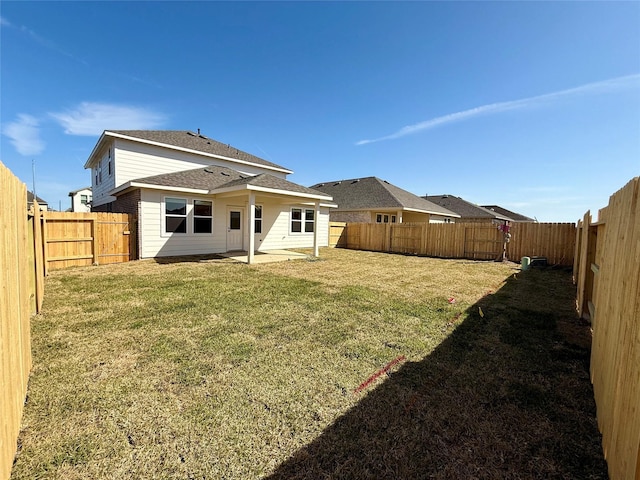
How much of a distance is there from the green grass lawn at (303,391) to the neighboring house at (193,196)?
6049mm

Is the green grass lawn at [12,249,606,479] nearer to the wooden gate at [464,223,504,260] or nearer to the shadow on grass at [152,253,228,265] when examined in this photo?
the shadow on grass at [152,253,228,265]

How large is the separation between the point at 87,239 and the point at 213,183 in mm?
5406

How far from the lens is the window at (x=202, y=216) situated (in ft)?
40.8

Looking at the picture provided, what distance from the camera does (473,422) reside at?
7.69 feet

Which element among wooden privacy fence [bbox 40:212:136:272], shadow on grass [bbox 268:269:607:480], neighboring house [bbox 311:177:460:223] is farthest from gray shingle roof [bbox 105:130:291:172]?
Answer: shadow on grass [bbox 268:269:607:480]

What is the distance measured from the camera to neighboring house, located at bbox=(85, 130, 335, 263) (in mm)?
11258

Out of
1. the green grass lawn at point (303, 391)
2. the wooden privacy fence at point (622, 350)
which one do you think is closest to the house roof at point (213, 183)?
the green grass lawn at point (303, 391)

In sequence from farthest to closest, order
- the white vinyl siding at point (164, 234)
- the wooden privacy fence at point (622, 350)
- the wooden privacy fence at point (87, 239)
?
the white vinyl siding at point (164, 234)
the wooden privacy fence at point (87, 239)
the wooden privacy fence at point (622, 350)

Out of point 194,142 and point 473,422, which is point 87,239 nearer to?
point 194,142

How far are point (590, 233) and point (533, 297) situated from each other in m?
2.08

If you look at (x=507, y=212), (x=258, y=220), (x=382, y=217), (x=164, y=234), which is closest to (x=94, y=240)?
(x=164, y=234)

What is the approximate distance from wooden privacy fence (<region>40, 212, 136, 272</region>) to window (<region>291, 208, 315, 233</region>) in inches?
317

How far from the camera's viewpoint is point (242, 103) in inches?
640

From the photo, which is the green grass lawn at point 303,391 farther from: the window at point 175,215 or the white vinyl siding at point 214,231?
the window at point 175,215
